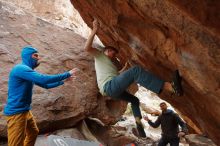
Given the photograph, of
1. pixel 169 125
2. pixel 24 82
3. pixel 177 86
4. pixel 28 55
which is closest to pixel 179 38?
pixel 177 86

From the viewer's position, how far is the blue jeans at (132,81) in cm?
642

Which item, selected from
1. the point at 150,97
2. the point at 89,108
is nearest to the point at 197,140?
the point at 89,108

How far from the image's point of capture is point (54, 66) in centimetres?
968

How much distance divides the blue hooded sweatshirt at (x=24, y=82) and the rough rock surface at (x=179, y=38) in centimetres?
187

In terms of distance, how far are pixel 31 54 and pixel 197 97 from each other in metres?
3.44

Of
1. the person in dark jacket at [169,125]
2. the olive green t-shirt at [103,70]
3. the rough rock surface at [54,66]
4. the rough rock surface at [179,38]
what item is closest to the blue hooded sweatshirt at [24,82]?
the olive green t-shirt at [103,70]

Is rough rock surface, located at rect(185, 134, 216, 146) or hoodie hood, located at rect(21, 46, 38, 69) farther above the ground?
hoodie hood, located at rect(21, 46, 38, 69)

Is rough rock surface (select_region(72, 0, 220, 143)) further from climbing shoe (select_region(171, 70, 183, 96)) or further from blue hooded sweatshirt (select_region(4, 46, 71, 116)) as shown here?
blue hooded sweatshirt (select_region(4, 46, 71, 116))

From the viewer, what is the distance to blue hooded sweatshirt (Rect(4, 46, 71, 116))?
18.6ft

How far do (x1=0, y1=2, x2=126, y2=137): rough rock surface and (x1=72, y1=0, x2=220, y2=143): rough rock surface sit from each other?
1.98m

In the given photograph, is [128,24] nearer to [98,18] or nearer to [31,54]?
[98,18]

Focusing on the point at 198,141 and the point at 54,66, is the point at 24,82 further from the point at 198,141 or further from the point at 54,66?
the point at 198,141

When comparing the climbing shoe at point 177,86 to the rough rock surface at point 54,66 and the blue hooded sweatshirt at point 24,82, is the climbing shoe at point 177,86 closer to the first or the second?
the blue hooded sweatshirt at point 24,82

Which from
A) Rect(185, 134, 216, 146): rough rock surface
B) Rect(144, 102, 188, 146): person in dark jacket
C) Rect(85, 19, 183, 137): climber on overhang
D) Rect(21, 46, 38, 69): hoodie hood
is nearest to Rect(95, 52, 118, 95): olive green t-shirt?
Rect(85, 19, 183, 137): climber on overhang
